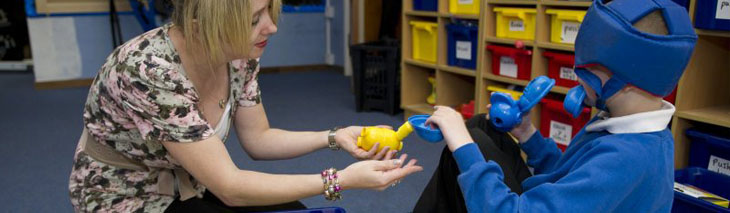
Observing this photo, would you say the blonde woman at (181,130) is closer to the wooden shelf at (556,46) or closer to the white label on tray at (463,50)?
the wooden shelf at (556,46)

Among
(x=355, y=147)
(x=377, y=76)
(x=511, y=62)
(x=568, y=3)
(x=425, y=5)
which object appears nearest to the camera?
(x=355, y=147)

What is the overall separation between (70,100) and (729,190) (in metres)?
4.14

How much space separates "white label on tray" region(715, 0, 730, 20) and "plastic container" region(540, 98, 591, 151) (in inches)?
29.4

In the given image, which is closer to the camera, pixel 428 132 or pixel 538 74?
pixel 428 132

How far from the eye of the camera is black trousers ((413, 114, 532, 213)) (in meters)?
1.24

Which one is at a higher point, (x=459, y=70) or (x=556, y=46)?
(x=556, y=46)

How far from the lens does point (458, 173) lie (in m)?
1.23

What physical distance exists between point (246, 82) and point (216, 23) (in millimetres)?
377

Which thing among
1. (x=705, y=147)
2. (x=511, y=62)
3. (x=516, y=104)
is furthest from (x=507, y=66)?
(x=516, y=104)

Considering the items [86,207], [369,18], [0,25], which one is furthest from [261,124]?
[0,25]

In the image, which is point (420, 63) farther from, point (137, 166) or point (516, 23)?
point (137, 166)

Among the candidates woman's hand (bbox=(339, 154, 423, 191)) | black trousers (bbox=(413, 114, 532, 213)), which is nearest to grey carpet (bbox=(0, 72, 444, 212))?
black trousers (bbox=(413, 114, 532, 213))

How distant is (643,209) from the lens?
1037 millimetres

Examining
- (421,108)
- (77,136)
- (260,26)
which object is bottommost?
(77,136)
